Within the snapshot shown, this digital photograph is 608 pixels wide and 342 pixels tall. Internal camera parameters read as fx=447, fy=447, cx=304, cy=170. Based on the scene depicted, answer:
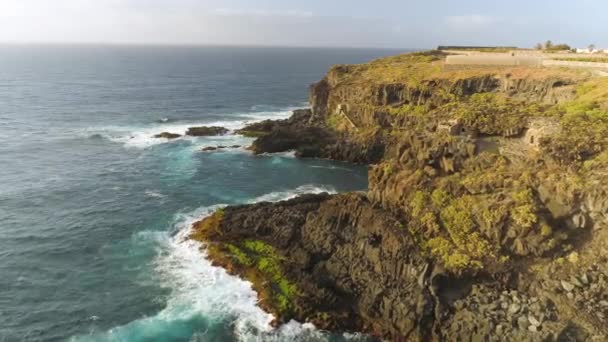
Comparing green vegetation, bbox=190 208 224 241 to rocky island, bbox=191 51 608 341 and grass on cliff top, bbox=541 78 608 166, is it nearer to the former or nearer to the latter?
rocky island, bbox=191 51 608 341

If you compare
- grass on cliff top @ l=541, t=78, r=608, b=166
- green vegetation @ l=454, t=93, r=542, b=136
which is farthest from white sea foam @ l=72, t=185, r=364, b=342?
green vegetation @ l=454, t=93, r=542, b=136

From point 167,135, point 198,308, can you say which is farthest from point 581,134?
point 167,135

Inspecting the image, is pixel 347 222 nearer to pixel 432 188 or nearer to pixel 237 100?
pixel 432 188

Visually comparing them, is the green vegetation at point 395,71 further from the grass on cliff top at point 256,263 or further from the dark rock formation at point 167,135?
the grass on cliff top at point 256,263

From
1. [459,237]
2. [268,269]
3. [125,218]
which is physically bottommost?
[125,218]

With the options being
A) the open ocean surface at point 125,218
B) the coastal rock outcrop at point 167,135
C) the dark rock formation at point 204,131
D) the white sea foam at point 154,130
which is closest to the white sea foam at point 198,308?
the open ocean surface at point 125,218

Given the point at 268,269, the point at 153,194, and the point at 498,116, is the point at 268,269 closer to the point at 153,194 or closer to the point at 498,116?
the point at 153,194
